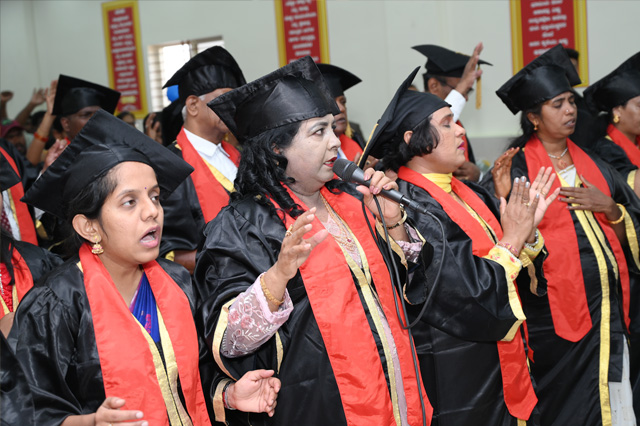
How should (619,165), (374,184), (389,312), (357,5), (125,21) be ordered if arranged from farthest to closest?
(125,21) < (357,5) < (619,165) < (389,312) < (374,184)

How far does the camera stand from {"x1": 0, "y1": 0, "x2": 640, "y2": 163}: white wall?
603 centimetres

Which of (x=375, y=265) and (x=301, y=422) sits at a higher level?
(x=375, y=265)

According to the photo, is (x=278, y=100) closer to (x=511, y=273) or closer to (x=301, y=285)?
(x=301, y=285)

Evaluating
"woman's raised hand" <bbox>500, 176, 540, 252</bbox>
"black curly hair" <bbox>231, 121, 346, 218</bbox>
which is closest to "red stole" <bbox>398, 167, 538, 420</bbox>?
"woman's raised hand" <bbox>500, 176, 540, 252</bbox>

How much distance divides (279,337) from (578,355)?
2.03 m

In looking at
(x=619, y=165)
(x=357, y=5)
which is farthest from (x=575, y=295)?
(x=357, y=5)

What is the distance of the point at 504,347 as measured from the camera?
273cm

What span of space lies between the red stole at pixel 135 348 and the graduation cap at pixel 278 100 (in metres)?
0.68

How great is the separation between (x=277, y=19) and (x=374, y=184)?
5.52 meters

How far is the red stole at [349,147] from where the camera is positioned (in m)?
4.47

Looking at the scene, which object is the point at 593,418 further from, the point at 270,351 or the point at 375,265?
the point at 270,351

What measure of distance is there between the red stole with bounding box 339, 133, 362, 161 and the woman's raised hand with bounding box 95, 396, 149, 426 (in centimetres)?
292

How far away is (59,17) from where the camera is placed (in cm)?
862

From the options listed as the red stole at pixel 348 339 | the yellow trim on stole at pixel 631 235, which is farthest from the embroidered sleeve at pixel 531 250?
the yellow trim on stole at pixel 631 235
